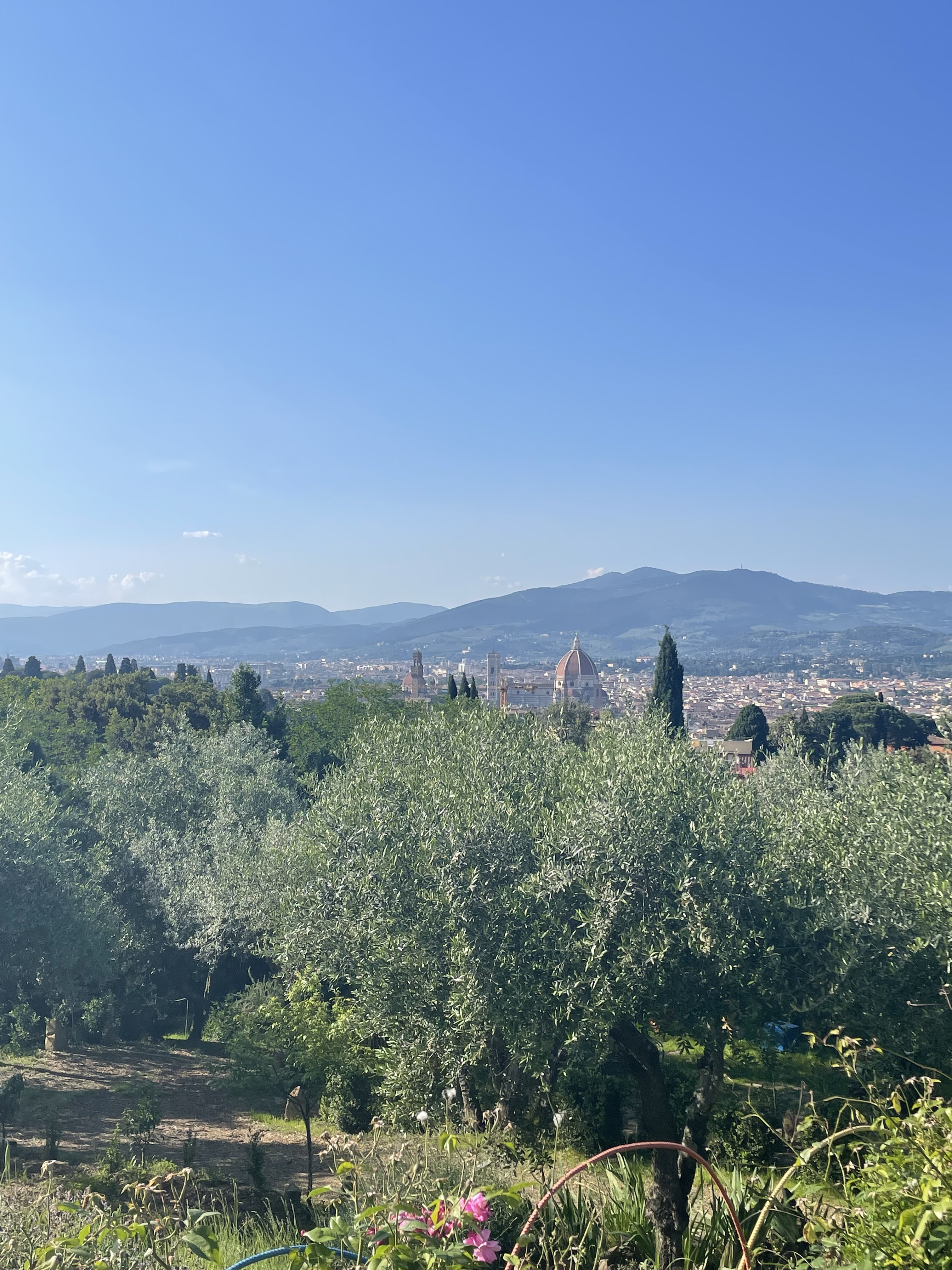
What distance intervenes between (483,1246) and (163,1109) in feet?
58.7

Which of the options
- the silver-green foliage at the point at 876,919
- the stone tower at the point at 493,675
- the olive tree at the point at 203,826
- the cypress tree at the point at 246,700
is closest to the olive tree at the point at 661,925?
the silver-green foliage at the point at 876,919

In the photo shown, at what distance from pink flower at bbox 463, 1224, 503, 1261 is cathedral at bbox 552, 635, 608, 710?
146 meters

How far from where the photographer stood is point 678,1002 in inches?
515

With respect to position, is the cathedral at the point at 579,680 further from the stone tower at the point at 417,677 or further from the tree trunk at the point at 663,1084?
the tree trunk at the point at 663,1084

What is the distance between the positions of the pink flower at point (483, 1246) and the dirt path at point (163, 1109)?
507 inches

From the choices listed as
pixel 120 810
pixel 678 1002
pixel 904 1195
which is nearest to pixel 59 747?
pixel 120 810

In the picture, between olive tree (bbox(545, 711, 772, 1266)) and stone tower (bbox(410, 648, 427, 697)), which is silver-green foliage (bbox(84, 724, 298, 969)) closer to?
olive tree (bbox(545, 711, 772, 1266))

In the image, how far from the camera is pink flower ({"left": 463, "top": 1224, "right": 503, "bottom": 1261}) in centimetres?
328

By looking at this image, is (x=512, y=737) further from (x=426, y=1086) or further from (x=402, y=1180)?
(x=402, y=1180)

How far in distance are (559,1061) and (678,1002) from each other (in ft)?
9.71

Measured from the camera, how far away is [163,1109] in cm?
1805

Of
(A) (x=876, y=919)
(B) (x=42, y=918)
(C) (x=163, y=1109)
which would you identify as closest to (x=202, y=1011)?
(C) (x=163, y=1109)

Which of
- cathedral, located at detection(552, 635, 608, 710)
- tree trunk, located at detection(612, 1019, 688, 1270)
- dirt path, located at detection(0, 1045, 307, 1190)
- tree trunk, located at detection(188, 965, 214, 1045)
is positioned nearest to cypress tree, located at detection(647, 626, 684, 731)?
tree trunk, located at detection(188, 965, 214, 1045)

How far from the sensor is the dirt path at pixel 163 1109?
15.3 metres
